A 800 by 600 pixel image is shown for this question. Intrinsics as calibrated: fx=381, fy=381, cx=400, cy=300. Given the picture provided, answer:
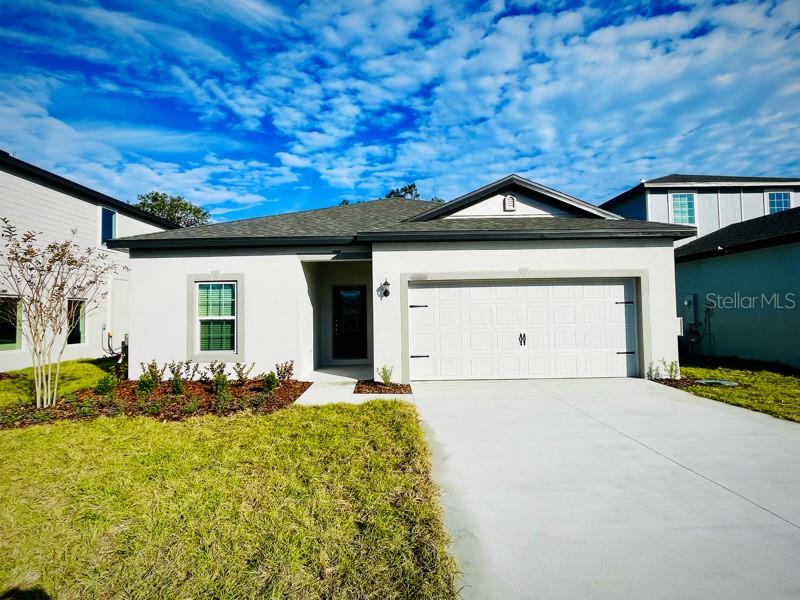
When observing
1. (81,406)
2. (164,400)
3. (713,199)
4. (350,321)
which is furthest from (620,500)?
(713,199)

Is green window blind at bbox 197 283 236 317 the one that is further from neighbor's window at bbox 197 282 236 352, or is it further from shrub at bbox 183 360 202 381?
shrub at bbox 183 360 202 381

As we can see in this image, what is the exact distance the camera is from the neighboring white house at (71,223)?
1055 centimetres

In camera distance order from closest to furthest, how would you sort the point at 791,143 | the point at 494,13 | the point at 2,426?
the point at 2,426
the point at 494,13
the point at 791,143

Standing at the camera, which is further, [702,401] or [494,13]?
[494,13]

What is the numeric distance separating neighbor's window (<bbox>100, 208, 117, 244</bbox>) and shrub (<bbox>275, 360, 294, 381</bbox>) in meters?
9.90

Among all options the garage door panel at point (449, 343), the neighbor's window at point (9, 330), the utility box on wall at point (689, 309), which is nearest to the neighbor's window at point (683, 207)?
the utility box on wall at point (689, 309)

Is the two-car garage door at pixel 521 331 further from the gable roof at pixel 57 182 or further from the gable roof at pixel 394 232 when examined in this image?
the gable roof at pixel 57 182

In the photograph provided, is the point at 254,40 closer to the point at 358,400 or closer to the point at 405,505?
the point at 358,400

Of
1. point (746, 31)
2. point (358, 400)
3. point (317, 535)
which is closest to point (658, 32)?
point (746, 31)

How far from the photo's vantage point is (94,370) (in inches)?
364

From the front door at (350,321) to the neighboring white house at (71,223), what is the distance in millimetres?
7309

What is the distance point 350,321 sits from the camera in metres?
11.6

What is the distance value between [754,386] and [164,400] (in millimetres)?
11563

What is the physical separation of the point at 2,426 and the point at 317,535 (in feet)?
20.6
